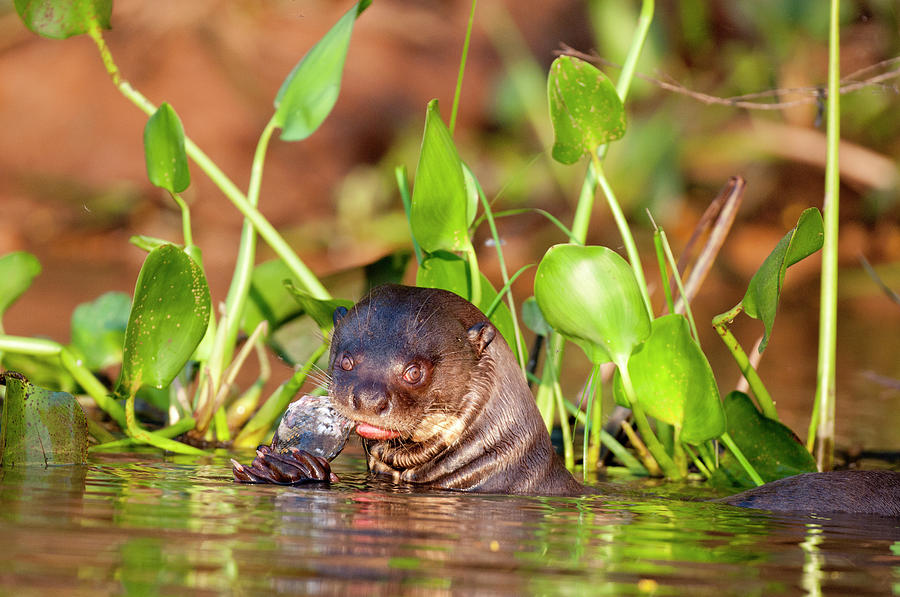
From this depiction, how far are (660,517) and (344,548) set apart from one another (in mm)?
856

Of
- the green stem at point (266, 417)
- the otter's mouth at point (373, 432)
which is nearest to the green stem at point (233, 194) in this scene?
the green stem at point (266, 417)

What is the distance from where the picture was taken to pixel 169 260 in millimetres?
2855

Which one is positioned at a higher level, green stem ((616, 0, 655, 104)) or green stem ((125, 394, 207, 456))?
green stem ((616, 0, 655, 104))

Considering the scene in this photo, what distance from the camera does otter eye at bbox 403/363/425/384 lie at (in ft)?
9.42

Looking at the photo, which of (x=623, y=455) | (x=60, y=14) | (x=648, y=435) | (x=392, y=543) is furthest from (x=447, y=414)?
(x=60, y=14)

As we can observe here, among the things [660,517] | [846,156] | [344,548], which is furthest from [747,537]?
[846,156]

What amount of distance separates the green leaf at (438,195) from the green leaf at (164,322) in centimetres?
58

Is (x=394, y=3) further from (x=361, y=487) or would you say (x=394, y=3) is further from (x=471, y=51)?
(x=361, y=487)

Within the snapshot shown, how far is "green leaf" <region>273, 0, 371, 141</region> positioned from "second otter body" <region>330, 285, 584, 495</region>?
2.50 ft

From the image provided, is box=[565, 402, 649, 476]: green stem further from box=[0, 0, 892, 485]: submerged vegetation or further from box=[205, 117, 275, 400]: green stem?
box=[205, 117, 275, 400]: green stem

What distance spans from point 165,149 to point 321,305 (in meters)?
0.58

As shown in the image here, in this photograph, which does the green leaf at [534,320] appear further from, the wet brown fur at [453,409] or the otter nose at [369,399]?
the otter nose at [369,399]

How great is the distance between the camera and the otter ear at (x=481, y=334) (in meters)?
3.00

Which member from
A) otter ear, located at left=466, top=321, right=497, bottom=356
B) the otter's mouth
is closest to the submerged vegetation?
otter ear, located at left=466, top=321, right=497, bottom=356
